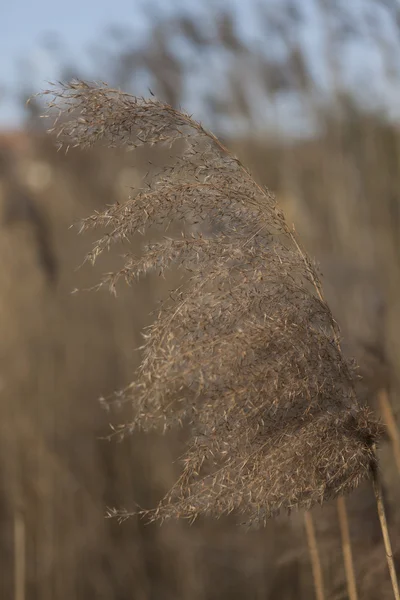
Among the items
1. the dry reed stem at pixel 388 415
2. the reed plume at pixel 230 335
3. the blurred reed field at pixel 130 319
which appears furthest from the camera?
the blurred reed field at pixel 130 319

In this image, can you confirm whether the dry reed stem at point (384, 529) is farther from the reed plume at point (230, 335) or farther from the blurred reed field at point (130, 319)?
the blurred reed field at point (130, 319)

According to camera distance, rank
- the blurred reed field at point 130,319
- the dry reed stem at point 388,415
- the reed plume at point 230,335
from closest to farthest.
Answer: the reed plume at point 230,335
the dry reed stem at point 388,415
the blurred reed field at point 130,319

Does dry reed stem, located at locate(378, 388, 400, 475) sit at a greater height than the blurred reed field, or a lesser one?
lesser

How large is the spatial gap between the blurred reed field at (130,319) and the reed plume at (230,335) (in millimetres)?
1573

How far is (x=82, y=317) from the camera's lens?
18.5ft

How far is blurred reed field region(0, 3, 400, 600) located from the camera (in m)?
4.34

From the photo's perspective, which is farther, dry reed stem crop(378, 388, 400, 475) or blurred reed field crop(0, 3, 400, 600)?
blurred reed field crop(0, 3, 400, 600)

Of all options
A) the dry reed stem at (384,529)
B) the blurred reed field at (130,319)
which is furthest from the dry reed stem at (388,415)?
the dry reed stem at (384,529)

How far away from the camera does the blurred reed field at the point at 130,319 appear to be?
4344mm

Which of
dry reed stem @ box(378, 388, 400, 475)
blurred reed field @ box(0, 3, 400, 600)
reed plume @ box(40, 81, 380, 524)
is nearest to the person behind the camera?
reed plume @ box(40, 81, 380, 524)

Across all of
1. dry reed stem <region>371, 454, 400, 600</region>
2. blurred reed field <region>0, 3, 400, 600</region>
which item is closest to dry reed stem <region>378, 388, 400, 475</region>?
blurred reed field <region>0, 3, 400, 600</region>

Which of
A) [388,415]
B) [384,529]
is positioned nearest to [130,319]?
[388,415]

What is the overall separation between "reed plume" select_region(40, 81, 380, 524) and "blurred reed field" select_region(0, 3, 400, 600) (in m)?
1.57

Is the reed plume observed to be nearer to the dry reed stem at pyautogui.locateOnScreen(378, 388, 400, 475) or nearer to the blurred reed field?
the dry reed stem at pyautogui.locateOnScreen(378, 388, 400, 475)
